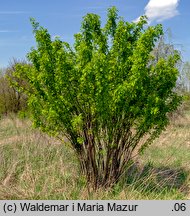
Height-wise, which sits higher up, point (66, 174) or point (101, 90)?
point (101, 90)

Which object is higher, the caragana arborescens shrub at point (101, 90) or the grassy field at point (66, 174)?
the caragana arborescens shrub at point (101, 90)

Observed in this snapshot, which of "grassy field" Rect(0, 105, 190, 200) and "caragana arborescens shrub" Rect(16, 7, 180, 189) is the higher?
"caragana arborescens shrub" Rect(16, 7, 180, 189)

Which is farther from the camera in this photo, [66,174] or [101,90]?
[66,174]

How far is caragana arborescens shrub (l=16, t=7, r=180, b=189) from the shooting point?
197 inches

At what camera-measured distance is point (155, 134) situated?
5.79 m

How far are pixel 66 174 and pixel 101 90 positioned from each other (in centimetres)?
205

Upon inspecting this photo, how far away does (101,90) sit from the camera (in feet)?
15.9

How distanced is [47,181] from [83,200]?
919 millimetres

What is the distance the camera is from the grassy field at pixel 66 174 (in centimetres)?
514

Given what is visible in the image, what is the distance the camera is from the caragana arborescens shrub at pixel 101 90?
4.99m

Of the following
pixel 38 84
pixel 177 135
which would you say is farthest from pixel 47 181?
pixel 177 135

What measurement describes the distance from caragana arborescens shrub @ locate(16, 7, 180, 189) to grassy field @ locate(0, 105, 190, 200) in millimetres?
417

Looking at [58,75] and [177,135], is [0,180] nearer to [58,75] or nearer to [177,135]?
[58,75]

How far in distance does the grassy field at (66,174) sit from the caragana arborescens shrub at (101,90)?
42 cm
